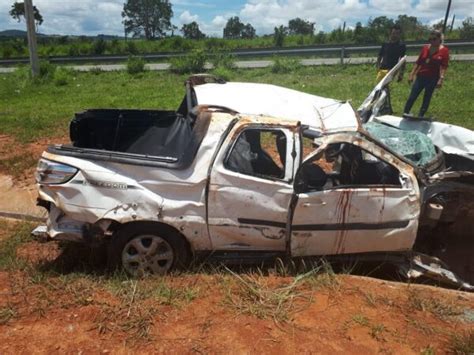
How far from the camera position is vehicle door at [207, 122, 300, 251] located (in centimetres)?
378

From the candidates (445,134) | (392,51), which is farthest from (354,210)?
(392,51)

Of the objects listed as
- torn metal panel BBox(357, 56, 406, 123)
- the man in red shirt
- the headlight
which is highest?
the man in red shirt

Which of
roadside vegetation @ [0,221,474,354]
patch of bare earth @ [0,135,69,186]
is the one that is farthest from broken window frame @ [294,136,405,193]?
patch of bare earth @ [0,135,69,186]

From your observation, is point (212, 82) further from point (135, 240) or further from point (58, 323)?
point (58, 323)

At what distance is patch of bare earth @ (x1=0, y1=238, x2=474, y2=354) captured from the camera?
299cm

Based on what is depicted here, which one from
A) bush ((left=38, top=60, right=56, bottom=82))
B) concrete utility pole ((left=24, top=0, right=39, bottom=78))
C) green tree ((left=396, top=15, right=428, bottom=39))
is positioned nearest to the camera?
concrete utility pole ((left=24, top=0, right=39, bottom=78))

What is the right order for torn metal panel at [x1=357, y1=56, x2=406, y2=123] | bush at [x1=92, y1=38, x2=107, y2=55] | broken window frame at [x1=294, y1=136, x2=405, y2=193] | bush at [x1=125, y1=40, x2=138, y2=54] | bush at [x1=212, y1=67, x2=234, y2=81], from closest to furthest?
1. broken window frame at [x1=294, y1=136, x2=405, y2=193]
2. torn metal panel at [x1=357, y1=56, x2=406, y2=123]
3. bush at [x1=212, y1=67, x2=234, y2=81]
4. bush at [x1=125, y1=40, x2=138, y2=54]
5. bush at [x1=92, y1=38, x2=107, y2=55]

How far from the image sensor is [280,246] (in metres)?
4.00

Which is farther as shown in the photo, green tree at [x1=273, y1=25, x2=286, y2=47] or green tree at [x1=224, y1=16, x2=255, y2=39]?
green tree at [x1=224, y1=16, x2=255, y2=39]

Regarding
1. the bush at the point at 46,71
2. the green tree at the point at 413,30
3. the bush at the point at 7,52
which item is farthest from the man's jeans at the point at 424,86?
the bush at the point at 7,52

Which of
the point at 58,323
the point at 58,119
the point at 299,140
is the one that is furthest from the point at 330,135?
the point at 58,119

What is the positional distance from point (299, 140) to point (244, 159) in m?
0.52

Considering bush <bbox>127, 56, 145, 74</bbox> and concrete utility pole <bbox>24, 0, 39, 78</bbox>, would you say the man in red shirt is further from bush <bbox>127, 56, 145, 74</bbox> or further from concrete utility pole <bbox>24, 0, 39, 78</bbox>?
bush <bbox>127, 56, 145, 74</bbox>

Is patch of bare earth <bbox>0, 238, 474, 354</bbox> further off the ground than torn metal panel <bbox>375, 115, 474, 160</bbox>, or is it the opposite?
torn metal panel <bbox>375, 115, 474, 160</bbox>
